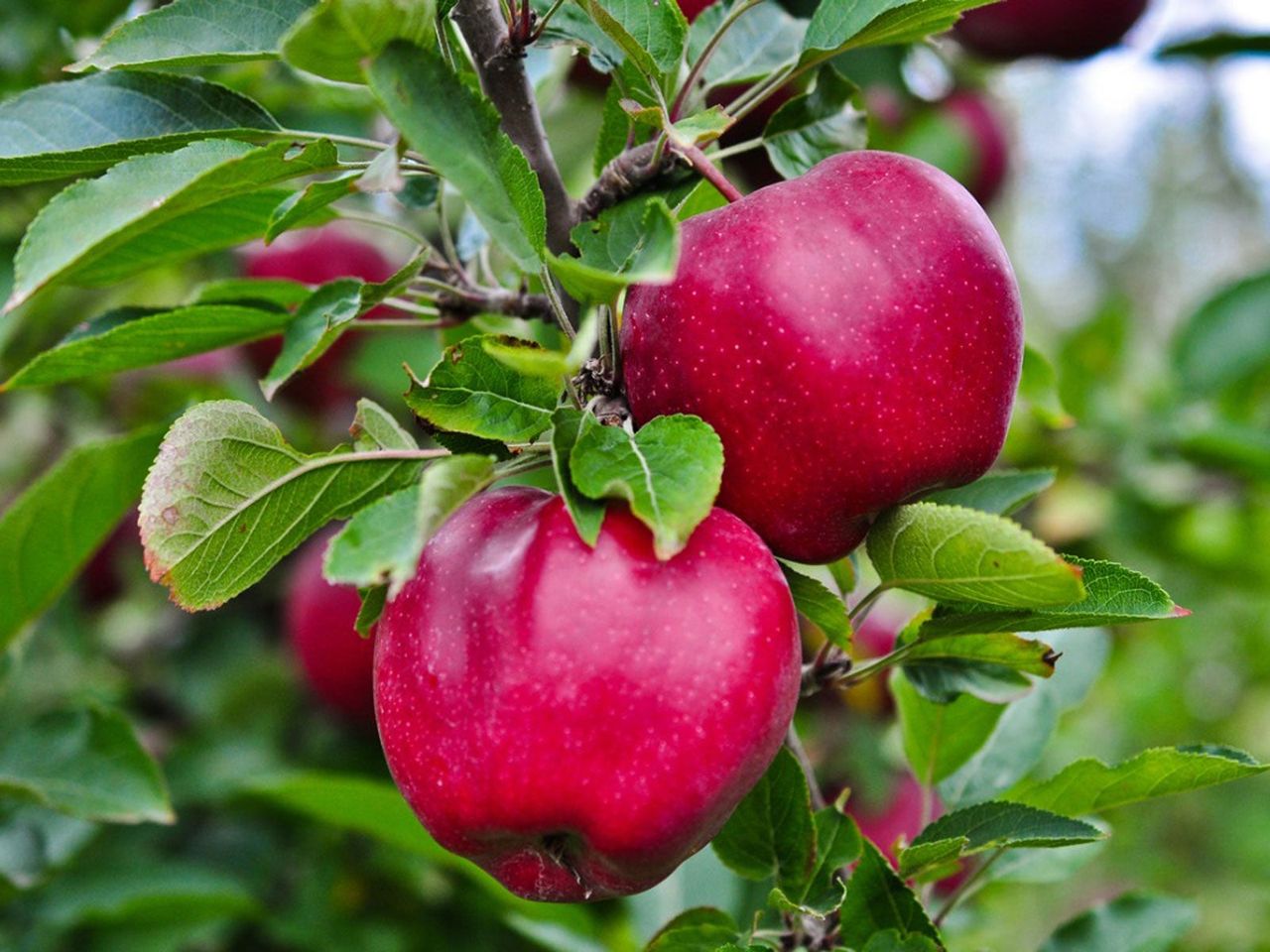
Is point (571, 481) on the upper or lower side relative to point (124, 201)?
lower

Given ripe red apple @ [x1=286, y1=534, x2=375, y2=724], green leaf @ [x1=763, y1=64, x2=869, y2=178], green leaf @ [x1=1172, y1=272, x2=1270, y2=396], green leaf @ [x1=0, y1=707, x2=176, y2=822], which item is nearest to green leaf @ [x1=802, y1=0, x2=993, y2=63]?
green leaf @ [x1=763, y1=64, x2=869, y2=178]

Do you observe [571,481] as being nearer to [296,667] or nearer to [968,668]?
[968,668]

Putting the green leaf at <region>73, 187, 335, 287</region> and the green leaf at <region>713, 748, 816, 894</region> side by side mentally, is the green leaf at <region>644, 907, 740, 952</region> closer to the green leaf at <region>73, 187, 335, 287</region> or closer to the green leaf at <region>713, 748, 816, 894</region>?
the green leaf at <region>713, 748, 816, 894</region>

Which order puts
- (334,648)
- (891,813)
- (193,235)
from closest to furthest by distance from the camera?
(193,235), (334,648), (891,813)

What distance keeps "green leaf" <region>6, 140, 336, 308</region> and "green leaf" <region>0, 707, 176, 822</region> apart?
0.56m

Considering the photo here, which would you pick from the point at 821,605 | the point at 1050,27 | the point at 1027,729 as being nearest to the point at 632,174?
the point at 821,605

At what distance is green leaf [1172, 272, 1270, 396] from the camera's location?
1.84 m

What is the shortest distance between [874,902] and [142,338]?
562mm

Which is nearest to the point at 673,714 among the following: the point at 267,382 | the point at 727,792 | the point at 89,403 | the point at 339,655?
the point at 727,792

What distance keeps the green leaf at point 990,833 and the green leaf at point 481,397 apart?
31 centimetres

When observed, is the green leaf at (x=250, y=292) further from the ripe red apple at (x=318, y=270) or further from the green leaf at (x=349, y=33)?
the ripe red apple at (x=318, y=270)

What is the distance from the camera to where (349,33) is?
0.53m

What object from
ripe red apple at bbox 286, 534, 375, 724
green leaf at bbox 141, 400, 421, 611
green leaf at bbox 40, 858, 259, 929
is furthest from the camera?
ripe red apple at bbox 286, 534, 375, 724

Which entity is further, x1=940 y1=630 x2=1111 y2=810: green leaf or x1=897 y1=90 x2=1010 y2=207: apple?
x1=897 y1=90 x2=1010 y2=207: apple
